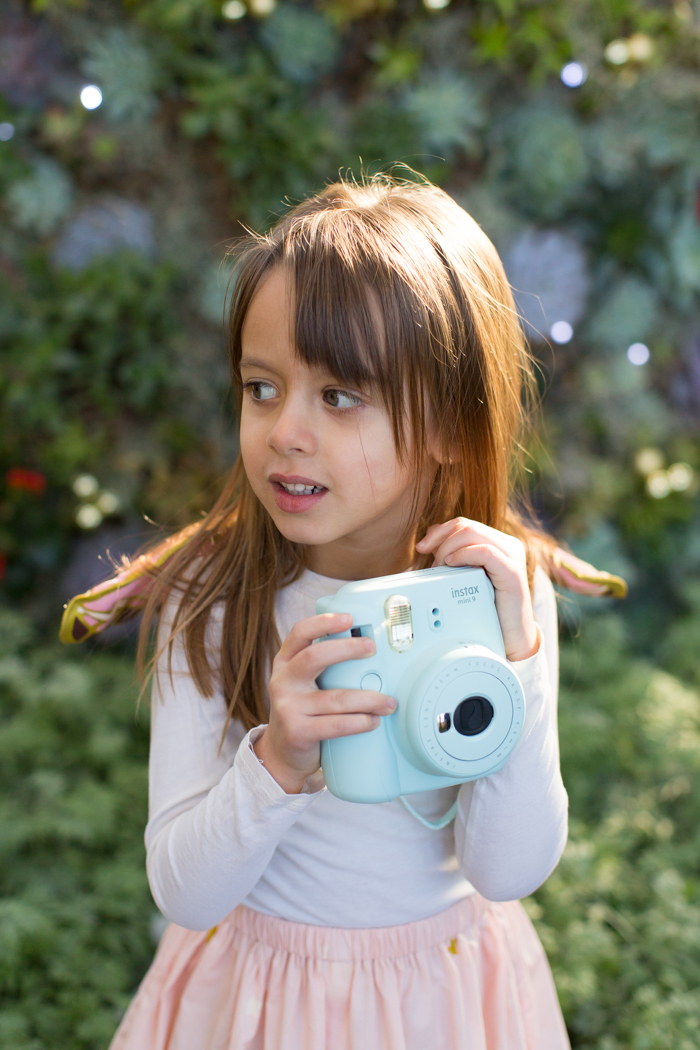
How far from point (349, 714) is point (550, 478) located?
5.20 ft

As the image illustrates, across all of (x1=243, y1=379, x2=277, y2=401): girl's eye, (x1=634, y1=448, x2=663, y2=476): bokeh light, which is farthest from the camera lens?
(x1=634, y1=448, x2=663, y2=476): bokeh light

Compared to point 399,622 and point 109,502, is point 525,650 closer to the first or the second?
point 399,622

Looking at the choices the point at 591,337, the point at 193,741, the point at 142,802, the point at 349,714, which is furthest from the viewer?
the point at 591,337

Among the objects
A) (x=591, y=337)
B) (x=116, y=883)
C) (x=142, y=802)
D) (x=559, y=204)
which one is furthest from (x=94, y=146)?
(x=116, y=883)

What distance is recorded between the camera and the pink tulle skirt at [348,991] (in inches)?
28.8

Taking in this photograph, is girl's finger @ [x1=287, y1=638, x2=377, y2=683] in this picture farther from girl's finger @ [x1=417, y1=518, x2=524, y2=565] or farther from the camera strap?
the camera strap

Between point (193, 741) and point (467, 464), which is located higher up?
point (467, 464)

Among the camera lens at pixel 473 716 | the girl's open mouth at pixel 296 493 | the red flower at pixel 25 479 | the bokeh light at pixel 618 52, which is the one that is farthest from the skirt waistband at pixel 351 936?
the bokeh light at pixel 618 52

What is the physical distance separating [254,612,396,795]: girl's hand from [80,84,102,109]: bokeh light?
1.71 m

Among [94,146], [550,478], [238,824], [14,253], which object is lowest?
[238,824]

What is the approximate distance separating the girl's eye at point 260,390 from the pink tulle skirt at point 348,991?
528 millimetres

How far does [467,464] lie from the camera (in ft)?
2.48

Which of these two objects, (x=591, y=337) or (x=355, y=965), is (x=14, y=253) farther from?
(x=355, y=965)

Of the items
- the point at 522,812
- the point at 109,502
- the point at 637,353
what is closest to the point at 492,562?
the point at 522,812
